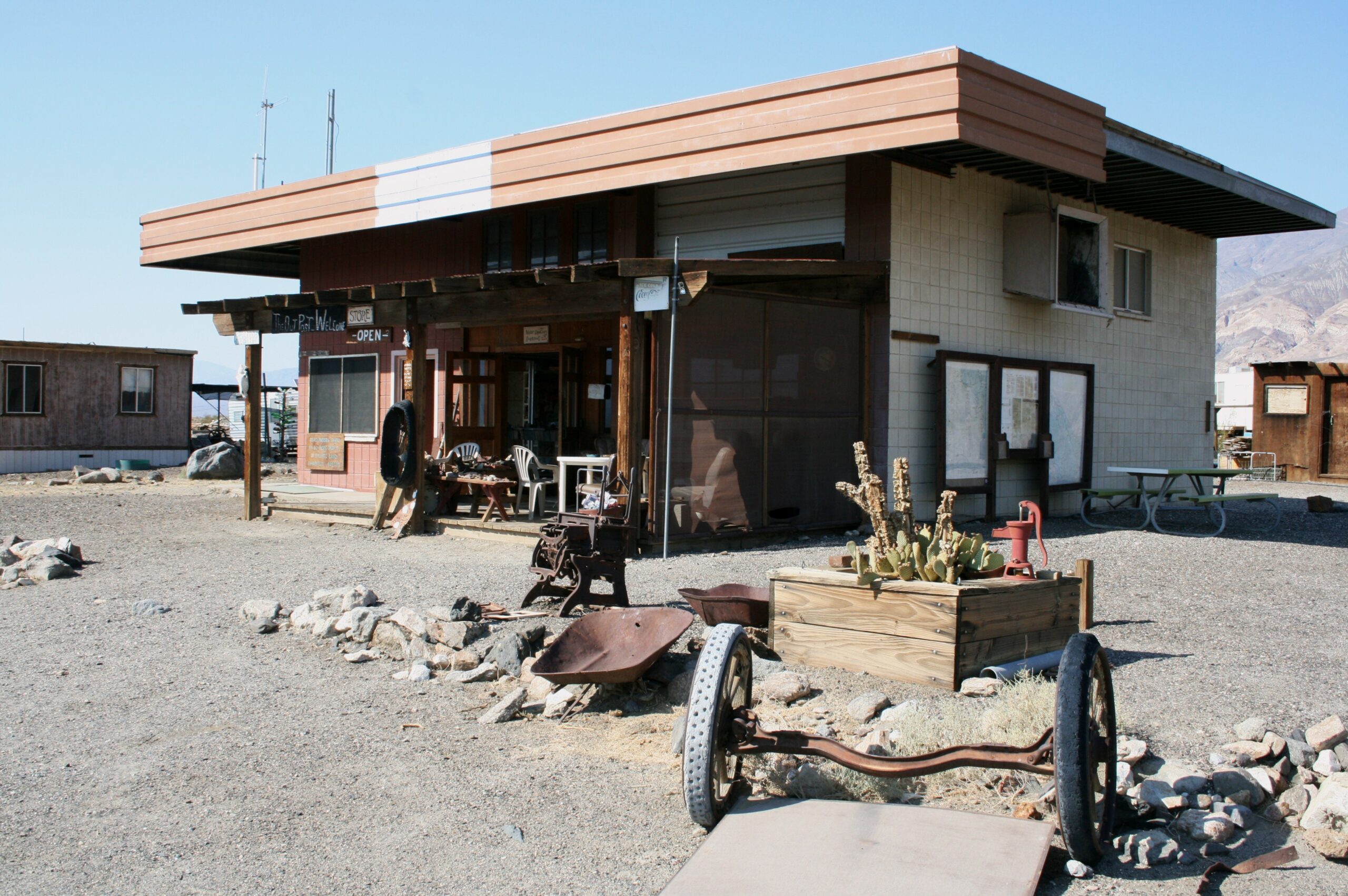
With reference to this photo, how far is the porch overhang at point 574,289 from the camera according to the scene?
9.60 m

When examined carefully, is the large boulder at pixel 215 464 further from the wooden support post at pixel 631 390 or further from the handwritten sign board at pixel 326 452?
the wooden support post at pixel 631 390

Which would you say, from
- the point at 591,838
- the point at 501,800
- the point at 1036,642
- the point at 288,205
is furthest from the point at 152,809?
the point at 288,205

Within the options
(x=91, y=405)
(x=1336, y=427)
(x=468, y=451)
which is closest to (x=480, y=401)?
(x=468, y=451)

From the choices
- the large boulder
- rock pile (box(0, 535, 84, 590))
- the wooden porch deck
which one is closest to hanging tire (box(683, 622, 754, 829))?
the wooden porch deck

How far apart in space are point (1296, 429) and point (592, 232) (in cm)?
1739

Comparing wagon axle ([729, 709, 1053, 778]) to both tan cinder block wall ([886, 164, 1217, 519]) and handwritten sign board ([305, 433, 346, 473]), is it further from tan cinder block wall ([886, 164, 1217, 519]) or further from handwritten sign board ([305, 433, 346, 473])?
handwritten sign board ([305, 433, 346, 473])

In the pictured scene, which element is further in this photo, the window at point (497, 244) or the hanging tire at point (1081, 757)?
the window at point (497, 244)

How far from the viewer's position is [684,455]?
10008 mm

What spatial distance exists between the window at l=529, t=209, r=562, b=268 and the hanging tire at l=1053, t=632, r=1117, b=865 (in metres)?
11.3

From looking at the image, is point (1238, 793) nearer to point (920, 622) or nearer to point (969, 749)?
point (969, 749)

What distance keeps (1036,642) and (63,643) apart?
5.70 metres

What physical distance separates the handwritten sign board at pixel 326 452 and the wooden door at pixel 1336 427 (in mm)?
19644

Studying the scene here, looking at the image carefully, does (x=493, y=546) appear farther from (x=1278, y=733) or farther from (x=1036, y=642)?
(x=1278, y=733)

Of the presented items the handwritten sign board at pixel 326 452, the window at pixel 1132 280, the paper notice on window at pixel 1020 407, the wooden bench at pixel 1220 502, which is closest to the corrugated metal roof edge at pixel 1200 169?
the window at pixel 1132 280
